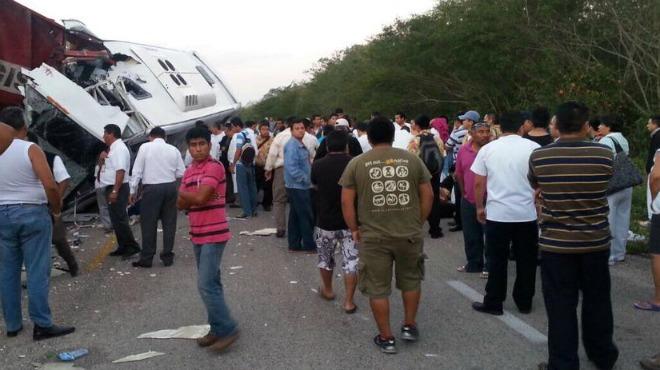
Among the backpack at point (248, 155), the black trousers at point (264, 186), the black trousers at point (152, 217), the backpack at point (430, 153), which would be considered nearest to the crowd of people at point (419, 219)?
the black trousers at point (152, 217)

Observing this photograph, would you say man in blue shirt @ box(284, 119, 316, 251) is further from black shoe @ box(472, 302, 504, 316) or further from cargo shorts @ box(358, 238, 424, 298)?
cargo shorts @ box(358, 238, 424, 298)

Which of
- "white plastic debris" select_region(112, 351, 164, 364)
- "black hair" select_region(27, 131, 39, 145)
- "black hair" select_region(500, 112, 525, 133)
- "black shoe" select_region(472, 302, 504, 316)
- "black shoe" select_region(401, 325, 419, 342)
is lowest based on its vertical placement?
"white plastic debris" select_region(112, 351, 164, 364)

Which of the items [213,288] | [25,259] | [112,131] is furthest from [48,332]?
[112,131]

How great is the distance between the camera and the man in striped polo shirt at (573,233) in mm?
4273

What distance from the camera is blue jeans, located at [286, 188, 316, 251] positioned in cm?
875

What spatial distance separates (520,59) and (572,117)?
1781 cm

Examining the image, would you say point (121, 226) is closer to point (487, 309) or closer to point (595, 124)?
point (487, 309)

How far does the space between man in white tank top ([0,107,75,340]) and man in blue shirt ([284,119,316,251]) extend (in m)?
3.60

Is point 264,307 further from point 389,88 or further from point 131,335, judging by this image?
point 389,88

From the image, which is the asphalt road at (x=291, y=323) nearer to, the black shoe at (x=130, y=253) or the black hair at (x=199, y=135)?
the black shoe at (x=130, y=253)

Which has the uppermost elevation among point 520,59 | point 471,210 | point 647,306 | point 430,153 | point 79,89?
point 520,59

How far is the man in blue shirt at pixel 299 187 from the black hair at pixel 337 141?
2.28 metres

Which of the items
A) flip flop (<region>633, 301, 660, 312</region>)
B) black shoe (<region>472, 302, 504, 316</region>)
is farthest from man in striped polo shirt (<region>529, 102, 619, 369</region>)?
flip flop (<region>633, 301, 660, 312</region>)

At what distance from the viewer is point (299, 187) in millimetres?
8711
